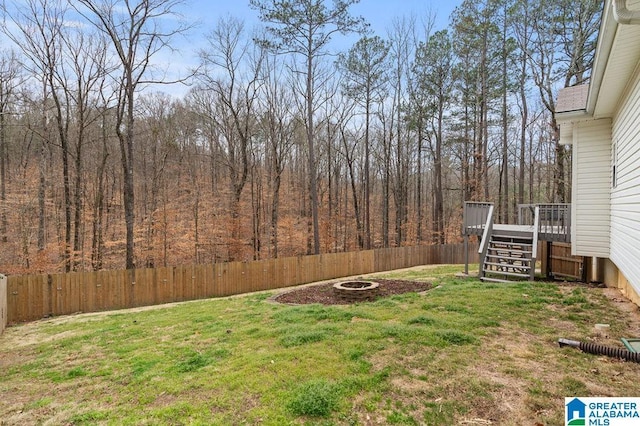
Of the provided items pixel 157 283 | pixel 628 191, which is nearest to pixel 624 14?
pixel 628 191

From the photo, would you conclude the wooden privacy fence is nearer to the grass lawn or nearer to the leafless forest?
the leafless forest

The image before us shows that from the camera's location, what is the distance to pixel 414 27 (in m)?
20.4

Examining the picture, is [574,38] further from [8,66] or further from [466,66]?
[8,66]

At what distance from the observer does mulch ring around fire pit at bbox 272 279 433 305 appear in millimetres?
7363

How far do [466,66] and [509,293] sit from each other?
16240 mm

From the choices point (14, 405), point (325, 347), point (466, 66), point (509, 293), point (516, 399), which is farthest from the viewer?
point (466, 66)

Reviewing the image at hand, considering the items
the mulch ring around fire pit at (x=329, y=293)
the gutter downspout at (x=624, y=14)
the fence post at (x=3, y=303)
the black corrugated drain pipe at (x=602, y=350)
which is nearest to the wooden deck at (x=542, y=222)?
the mulch ring around fire pit at (x=329, y=293)

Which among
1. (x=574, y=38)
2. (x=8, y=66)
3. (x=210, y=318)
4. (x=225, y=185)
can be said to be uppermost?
(x=574, y=38)

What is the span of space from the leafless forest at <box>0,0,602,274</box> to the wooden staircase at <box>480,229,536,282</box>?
25.0 ft

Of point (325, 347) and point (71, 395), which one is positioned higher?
point (325, 347)

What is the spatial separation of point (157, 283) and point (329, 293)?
20.6 feet

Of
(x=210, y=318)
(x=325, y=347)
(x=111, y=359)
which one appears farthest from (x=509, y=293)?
(x=111, y=359)

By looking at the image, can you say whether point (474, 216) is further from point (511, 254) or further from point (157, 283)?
point (157, 283)

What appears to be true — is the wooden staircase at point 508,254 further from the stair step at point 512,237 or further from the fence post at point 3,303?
the fence post at point 3,303
